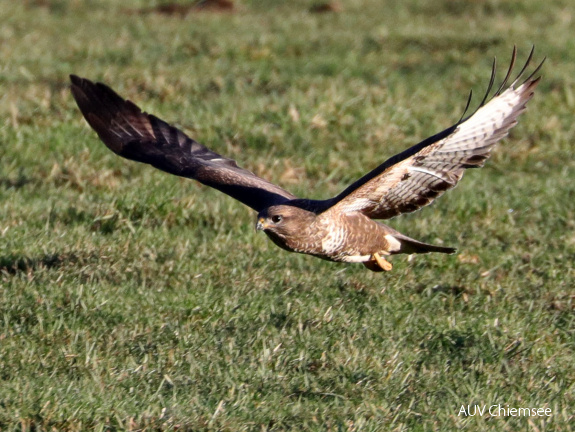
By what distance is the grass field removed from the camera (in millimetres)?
4477

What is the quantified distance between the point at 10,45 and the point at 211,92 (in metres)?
2.94

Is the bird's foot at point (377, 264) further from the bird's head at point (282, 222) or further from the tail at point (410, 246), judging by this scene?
the bird's head at point (282, 222)

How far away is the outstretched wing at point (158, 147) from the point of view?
6.00m

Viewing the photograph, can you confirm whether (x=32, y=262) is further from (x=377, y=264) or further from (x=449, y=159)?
(x=449, y=159)

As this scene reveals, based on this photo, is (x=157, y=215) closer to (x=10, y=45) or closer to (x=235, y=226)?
(x=235, y=226)

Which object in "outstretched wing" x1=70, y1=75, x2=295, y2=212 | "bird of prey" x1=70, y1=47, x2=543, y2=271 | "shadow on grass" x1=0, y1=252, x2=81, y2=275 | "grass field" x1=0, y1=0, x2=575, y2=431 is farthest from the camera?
"outstretched wing" x1=70, y1=75, x2=295, y2=212

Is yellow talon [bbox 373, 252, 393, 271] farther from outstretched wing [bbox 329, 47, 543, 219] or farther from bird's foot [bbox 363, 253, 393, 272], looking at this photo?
outstretched wing [bbox 329, 47, 543, 219]

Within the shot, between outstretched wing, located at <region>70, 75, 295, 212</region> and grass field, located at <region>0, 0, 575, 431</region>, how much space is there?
457 millimetres

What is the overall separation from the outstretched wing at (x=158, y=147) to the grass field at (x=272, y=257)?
0.46 m

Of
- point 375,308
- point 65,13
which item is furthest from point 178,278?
point 65,13

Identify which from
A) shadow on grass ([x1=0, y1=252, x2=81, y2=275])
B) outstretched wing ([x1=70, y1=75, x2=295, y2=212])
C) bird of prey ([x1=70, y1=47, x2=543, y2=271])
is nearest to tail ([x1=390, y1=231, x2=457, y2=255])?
bird of prey ([x1=70, y1=47, x2=543, y2=271])

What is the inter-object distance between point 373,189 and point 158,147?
172cm

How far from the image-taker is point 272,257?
636 cm

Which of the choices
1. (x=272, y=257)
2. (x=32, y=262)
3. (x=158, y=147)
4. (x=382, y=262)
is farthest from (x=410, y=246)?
(x=32, y=262)
